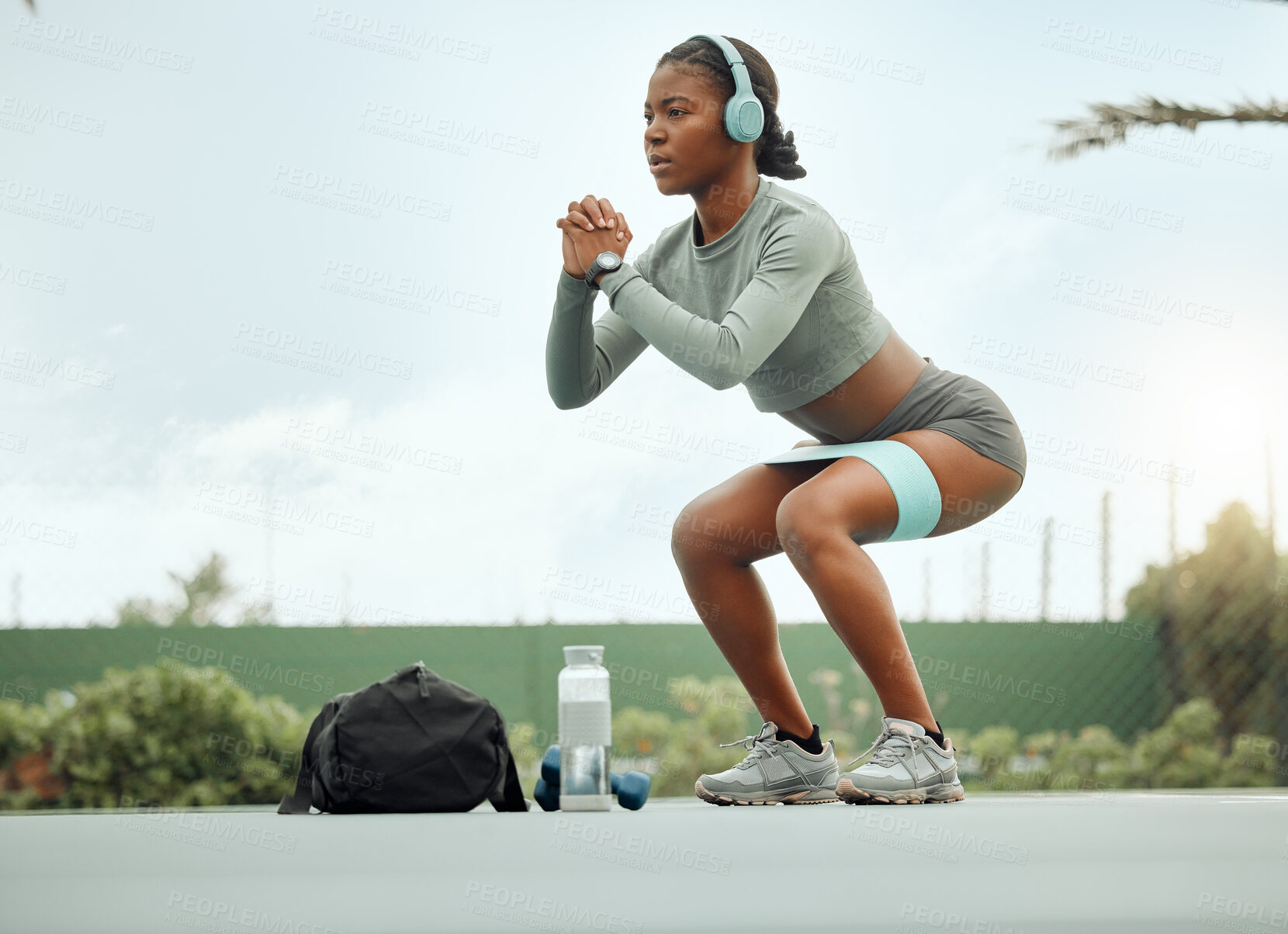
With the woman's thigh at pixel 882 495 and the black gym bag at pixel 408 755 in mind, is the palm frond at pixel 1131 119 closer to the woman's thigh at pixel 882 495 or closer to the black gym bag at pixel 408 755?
the woman's thigh at pixel 882 495

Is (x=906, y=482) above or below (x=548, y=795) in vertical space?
above

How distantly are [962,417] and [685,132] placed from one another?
672 millimetres

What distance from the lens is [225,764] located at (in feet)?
12.4

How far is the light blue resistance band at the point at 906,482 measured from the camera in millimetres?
1744

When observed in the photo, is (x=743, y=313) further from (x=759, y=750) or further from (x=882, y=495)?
(x=759, y=750)

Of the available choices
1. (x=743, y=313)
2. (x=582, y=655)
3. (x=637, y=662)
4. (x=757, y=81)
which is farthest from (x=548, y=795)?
(x=637, y=662)

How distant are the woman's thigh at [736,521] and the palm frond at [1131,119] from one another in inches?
135

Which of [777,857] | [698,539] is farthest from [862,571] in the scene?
[777,857]

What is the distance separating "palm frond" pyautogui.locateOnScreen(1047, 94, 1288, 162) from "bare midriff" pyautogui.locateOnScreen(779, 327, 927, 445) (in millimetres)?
3290

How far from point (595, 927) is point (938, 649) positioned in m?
3.73

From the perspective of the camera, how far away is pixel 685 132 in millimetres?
1821

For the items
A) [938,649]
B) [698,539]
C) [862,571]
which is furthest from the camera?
[938,649]

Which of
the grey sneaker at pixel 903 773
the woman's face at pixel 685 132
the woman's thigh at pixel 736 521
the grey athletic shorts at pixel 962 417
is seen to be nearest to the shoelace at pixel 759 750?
the grey sneaker at pixel 903 773

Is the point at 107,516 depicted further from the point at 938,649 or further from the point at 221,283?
the point at 938,649
